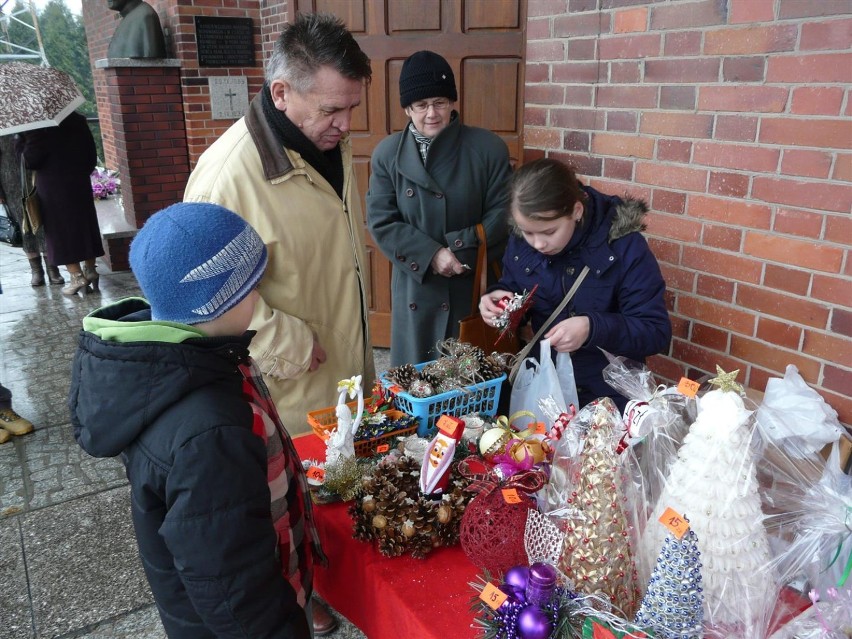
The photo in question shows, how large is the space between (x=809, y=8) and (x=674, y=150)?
619 mm

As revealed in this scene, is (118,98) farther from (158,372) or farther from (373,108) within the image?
(158,372)

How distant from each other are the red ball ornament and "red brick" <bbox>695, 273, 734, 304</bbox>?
4.61 feet

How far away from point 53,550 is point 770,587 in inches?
123

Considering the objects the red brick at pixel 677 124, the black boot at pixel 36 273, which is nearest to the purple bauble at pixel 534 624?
the red brick at pixel 677 124

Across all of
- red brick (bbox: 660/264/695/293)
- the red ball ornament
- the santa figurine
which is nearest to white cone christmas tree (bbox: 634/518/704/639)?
the red ball ornament

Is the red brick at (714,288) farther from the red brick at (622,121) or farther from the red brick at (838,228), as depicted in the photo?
the red brick at (622,121)

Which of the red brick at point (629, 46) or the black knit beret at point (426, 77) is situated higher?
the red brick at point (629, 46)

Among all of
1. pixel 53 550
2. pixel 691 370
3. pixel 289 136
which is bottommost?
pixel 53 550

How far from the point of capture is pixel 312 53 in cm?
204

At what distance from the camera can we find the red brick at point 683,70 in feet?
7.46

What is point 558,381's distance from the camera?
2.05 metres

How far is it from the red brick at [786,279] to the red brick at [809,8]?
77 centimetres

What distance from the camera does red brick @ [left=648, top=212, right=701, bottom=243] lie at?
2449mm

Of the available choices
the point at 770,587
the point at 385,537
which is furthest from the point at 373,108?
the point at 770,587
